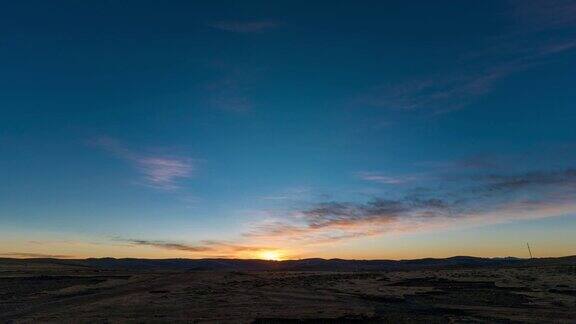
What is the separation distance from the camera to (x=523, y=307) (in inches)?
1006

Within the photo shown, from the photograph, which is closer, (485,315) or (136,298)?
(485,315)

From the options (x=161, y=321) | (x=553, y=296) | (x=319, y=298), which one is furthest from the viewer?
(x=319, y=298)

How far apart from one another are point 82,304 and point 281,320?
16246 millimetres

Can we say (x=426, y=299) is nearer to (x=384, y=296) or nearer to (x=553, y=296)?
(x=384, y=296)

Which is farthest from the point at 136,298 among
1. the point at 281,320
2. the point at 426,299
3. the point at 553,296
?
the point at 553,296

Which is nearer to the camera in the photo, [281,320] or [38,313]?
[281,320]

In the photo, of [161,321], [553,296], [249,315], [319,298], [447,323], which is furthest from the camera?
[319,298]

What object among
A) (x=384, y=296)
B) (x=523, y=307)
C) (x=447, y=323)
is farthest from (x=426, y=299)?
(x=447, y=323)

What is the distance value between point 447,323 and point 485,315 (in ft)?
12.1

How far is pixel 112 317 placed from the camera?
79.9 feet

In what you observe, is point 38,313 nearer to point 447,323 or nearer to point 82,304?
point 82,304

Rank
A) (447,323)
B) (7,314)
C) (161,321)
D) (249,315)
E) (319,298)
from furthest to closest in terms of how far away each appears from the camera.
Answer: (319,298)
(7,314)
(249,315)
(161,321)
(447,323)

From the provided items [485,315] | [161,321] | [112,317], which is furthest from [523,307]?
[112,317]

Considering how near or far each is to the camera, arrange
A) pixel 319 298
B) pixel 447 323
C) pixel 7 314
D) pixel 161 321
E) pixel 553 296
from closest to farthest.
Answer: pixel 447 323, pixel 161 321, pixel 7 314, pixel 553 296, pixel 319 298
